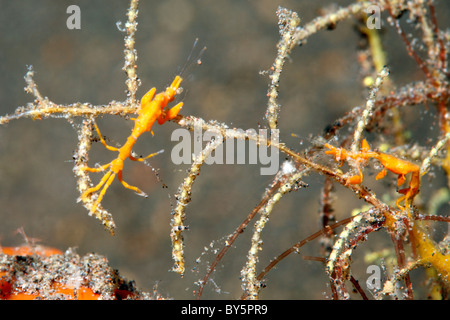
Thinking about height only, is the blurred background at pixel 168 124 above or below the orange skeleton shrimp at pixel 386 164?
above

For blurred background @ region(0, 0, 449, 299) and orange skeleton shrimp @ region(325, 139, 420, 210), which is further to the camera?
blurred background @ region(0, 0, 449, 299)

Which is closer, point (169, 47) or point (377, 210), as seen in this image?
point (377, 210)

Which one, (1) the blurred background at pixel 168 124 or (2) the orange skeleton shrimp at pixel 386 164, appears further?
(1) the blurred background at pixel 168 124

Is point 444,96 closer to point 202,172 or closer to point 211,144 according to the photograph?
point 202,172

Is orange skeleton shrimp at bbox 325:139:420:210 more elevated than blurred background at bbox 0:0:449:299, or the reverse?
blurred background at bbox 0:0:449:299

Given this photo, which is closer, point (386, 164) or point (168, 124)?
point (386, 164)

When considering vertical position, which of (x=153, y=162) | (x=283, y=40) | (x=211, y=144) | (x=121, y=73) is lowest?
(x=211, y=144)

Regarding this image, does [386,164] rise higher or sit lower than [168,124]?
lower
